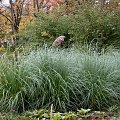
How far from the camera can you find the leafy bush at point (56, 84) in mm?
4352

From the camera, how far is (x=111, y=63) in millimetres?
4965

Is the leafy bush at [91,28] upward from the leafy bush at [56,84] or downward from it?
upward

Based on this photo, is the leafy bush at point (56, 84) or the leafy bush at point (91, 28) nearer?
the leafy bush at point (56, 84)

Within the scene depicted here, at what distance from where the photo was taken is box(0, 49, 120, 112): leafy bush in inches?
171

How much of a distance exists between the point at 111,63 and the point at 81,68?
2.05 feet

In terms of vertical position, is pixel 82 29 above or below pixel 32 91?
above

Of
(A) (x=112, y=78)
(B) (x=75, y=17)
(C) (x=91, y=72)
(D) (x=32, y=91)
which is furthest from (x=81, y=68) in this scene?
(B) (x=75, y=17)

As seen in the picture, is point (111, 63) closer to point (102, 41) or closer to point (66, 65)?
point (66, 65)

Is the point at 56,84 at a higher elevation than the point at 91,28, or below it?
below

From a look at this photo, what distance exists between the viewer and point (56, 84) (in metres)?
4.43

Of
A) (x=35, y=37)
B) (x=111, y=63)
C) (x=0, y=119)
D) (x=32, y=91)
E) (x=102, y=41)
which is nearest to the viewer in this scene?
(x=0, y=119)

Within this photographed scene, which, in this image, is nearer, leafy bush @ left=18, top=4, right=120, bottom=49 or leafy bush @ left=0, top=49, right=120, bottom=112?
leafy bush @ left=0, top=49, right=120, bottom=112

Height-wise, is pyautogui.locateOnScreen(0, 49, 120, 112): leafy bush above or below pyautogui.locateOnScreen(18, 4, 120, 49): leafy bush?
below

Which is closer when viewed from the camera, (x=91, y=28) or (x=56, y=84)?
(x=56, y=84)
